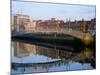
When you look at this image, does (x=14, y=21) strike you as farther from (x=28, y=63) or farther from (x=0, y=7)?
(x=28, y=63)

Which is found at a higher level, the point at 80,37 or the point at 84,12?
the point at 84,12

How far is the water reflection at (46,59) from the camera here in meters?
2.71

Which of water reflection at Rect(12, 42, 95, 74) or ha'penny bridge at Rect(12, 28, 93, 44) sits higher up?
ha'penny bridge at Rect(12, 28, 93, 44)

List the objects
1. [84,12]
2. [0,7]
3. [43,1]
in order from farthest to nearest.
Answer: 1. [84,12]
2. [43,1]
3. [0,7]

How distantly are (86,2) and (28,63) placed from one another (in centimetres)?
115

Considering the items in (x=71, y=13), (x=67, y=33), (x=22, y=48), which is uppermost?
(x=71, y=13)

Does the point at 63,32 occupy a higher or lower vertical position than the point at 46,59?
higher

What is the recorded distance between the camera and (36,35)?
2.80m

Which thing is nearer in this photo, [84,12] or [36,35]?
[36,35]

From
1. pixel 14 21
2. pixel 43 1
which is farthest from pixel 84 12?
pixel 14 21

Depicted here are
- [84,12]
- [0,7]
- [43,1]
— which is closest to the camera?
[0,7]

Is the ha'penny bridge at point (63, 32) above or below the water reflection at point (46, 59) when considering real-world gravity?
above

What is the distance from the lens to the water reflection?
8.89 feet

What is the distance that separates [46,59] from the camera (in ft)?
A: 9.29
